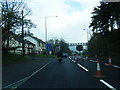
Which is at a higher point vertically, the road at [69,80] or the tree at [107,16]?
the tree at [107,16]

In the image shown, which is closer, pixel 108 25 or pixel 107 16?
pixel 107 16

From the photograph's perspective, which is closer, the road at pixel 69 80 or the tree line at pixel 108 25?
the road at pixel 69 80

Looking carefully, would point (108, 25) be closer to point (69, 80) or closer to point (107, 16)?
point (107, 16)

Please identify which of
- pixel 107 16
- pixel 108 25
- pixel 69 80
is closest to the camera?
pixel 69 80

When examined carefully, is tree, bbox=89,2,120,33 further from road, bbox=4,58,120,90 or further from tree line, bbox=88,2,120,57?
road, bbox=4,58,120,90

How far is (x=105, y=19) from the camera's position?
36125mm

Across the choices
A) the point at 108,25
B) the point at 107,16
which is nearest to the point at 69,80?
the point at 107,16

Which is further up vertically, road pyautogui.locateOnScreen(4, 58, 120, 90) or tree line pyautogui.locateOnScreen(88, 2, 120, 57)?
tree line pyautogui.locateOnScreen(88, 2, 120, 57)

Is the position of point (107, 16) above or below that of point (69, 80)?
above

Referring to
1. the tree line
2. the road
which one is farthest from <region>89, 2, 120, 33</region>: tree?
the road

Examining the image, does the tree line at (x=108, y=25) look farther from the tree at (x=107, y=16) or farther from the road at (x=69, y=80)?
the road at (x=69, y=80)

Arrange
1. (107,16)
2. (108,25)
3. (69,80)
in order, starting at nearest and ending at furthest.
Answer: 1. (69,80)
2. (107,16)
3. (108,25)

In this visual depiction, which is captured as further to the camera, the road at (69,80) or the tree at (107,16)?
the tree at (107,16)

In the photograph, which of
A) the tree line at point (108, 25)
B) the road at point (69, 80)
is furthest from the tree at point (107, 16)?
the road at point (69, 80)
